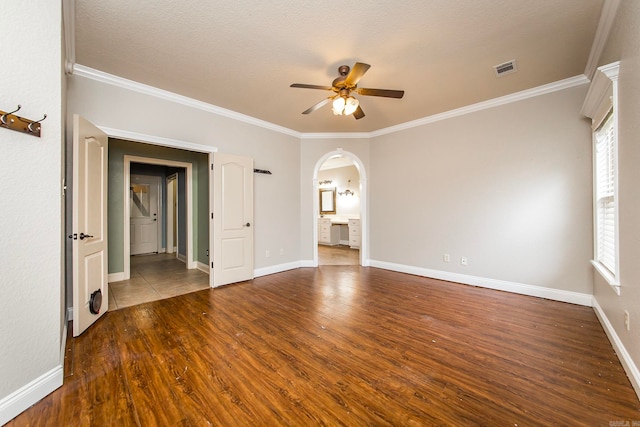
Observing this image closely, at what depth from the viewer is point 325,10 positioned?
2.01 meters

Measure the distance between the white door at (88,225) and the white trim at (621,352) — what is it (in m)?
4.29

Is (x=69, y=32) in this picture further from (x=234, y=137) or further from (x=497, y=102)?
(x=497, y=102)

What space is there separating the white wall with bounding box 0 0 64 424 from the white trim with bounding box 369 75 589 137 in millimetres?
4445

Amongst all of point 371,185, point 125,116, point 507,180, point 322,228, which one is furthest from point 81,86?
Answer: point 322,228

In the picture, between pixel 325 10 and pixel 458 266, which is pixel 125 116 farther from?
pixel 458 266

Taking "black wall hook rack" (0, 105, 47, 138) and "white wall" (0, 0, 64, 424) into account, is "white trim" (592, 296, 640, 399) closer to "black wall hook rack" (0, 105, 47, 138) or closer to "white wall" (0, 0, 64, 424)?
"white wall" (0, 0, 64, 424)

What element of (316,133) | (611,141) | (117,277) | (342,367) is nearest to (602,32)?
(611,141)

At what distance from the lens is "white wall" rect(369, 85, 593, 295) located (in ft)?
10.2

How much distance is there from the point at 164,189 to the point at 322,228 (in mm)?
4793

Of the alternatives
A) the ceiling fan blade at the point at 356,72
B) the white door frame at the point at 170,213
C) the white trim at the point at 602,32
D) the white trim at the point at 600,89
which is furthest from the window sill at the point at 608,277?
the white door frame at the point at 170,213

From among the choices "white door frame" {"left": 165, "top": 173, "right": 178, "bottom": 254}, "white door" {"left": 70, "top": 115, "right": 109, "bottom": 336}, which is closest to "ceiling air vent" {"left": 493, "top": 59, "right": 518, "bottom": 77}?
"white door" {"left": 70, "top": 115, "right": 109, "bottom": 336}

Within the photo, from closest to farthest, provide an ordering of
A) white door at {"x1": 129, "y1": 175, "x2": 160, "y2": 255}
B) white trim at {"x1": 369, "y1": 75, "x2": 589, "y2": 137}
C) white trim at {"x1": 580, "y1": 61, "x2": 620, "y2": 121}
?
1. white trim at {"x1": 580, "y1": 61, "x2": 620, "y2": 121}
2. white trim at {"x1": 369, "y1": 75, "x2": 589, "y2": 137}
3. white door at {"x1": 129, "y1": 175, "x2": 160, "y2": 255}

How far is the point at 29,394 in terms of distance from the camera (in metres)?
1.50

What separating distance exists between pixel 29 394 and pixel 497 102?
5.47m
